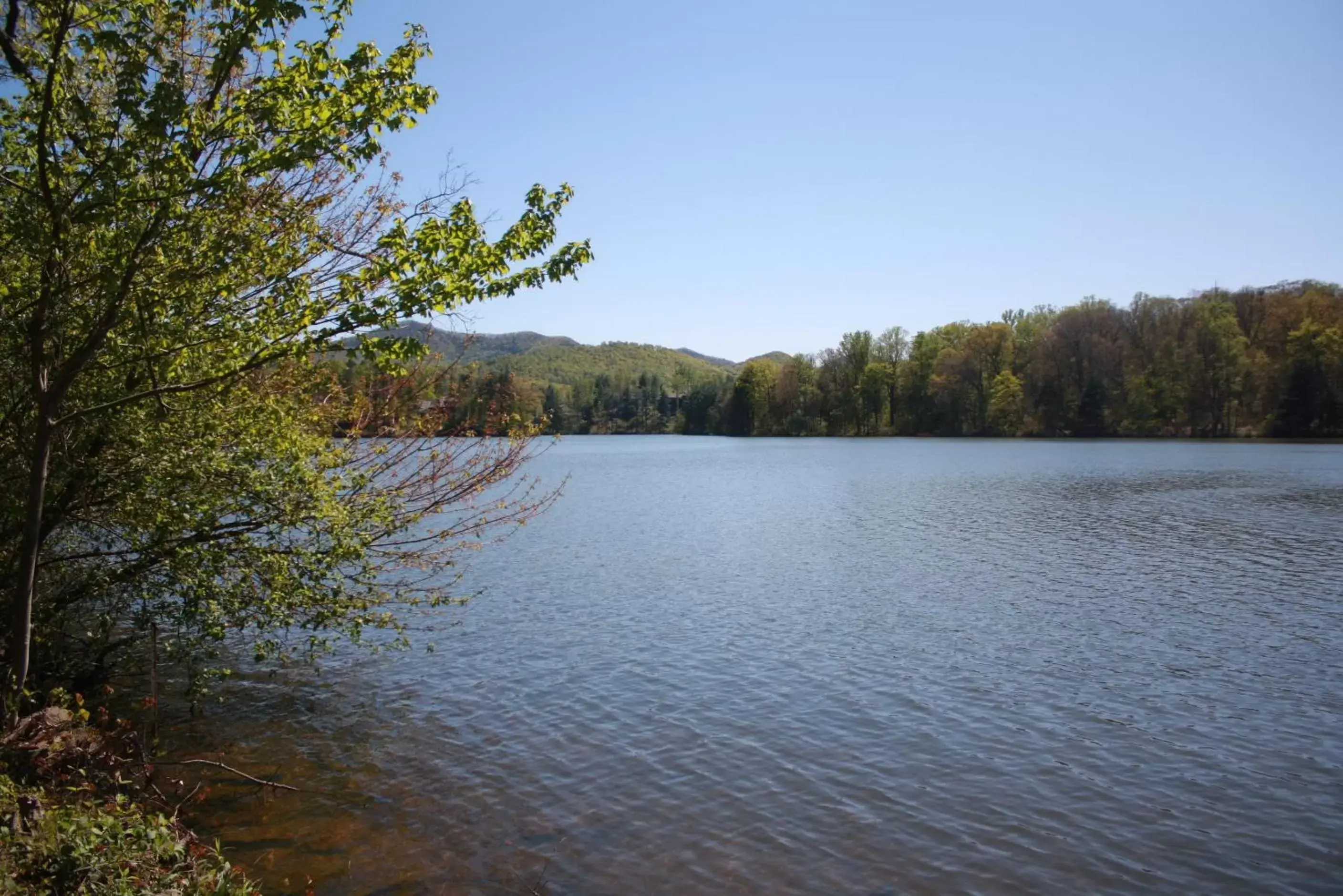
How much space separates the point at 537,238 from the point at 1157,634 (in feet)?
51.5

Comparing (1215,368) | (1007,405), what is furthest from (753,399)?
(1215,368)

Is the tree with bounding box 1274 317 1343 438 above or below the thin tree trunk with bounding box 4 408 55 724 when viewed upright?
above

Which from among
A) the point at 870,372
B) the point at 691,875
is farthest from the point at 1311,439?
the point at 691,875

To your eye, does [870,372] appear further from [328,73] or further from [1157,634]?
[328,73]

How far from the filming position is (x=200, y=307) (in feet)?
27.0

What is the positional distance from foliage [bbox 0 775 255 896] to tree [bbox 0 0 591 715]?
1193 millimetres

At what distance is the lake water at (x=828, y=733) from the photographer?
9039 mm

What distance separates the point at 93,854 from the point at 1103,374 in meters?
123

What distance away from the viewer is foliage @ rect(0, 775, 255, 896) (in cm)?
602

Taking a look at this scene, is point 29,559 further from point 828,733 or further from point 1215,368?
point 1215,368

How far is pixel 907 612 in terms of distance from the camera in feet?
65.5

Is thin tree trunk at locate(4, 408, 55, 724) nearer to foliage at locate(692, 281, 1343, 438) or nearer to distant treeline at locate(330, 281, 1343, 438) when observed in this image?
distant treeline at locate(330, 281, 1343, 438)

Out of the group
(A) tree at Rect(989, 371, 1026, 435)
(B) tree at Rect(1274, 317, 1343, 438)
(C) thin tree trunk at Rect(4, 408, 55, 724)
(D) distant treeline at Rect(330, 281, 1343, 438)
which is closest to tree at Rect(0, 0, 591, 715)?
(C) thin tree trunk at Rect(4, 408, 55, 724)

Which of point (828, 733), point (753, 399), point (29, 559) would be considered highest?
point (753, 399)
